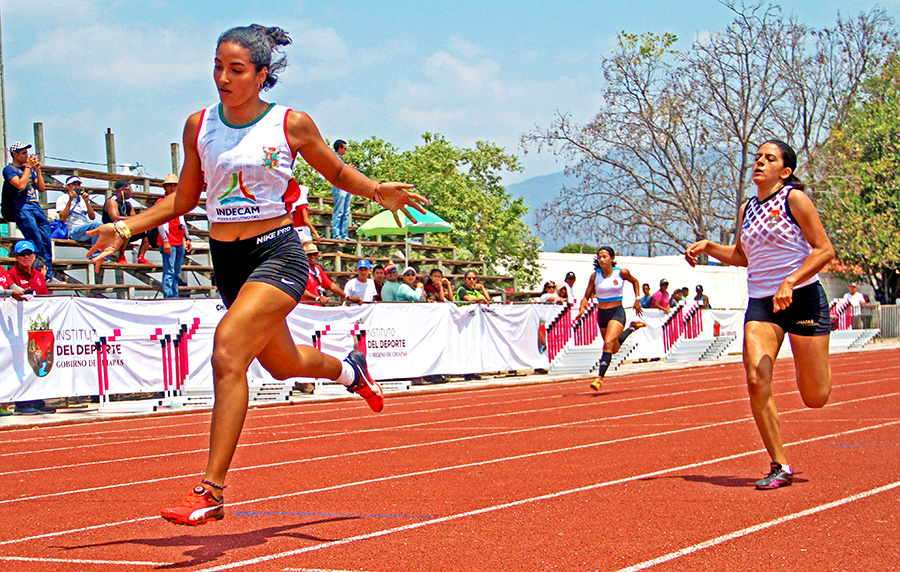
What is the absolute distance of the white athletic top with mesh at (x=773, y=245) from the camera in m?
6.32

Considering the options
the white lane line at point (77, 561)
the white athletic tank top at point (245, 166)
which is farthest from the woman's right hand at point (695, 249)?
the white lane line at point (77, 561)

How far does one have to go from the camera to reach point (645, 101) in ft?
133

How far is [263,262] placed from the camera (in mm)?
4762

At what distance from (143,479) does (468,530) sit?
3.13m

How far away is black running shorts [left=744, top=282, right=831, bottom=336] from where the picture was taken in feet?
20.5

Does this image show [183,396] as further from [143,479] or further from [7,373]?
[143,479]

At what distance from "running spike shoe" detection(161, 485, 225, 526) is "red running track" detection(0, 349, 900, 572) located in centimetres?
17

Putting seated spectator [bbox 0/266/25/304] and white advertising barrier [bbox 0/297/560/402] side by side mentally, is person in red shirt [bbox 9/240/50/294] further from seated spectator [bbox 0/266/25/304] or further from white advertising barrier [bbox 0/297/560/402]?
white advertising barrier [bbox 0/297/560/402]

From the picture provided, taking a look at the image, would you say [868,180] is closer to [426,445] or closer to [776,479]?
[426,445]

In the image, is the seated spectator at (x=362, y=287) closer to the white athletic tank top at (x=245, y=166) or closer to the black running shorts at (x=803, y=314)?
the black running shorts at (x=803, y=314)

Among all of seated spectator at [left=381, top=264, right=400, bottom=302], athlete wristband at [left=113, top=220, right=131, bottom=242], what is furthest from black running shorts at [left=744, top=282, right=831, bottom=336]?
seated spectator at [left=381, top=264, right=400, bottom=302]

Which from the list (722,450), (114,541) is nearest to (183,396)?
(722,450)

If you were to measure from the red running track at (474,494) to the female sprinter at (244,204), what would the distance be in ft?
2.70

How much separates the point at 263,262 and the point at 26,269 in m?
9.35
